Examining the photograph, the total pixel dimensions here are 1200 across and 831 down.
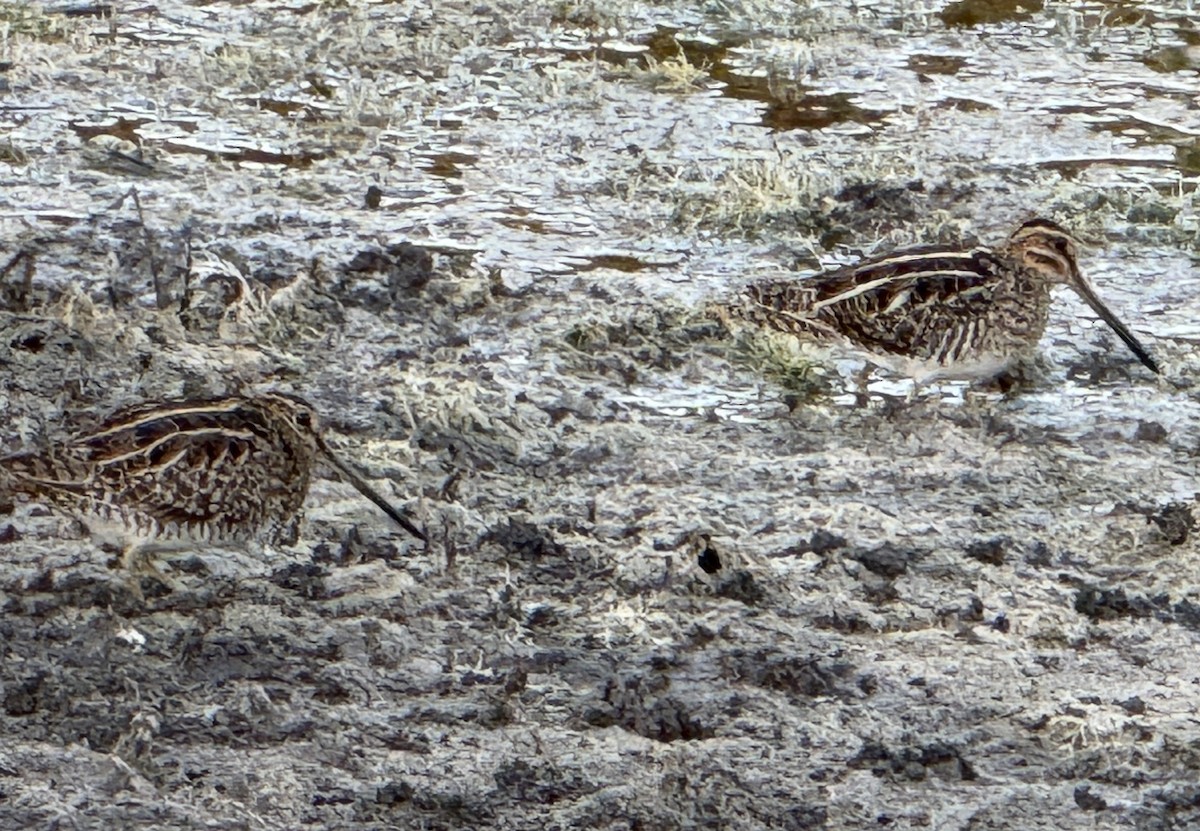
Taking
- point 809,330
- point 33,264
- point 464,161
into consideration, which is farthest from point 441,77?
point 809,330

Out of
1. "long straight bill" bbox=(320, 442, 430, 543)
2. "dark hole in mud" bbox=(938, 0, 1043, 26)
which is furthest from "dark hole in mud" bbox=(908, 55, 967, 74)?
"long straight bill" bbox=(320, 442, 430, 543)

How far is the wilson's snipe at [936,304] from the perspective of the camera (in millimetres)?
6277

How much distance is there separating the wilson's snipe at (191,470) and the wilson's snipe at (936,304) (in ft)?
5.26

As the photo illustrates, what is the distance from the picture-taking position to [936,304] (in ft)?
20.6

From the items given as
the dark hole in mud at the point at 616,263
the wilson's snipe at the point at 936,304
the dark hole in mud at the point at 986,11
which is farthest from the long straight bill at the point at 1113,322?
the dark hole in mud at the point at 986,11

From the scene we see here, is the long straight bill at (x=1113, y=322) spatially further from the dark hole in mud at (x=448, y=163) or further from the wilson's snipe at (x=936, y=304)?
the dark hole in mud at (x=448, y=163)

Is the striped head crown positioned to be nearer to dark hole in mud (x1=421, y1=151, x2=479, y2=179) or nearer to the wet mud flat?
the wet mud flat

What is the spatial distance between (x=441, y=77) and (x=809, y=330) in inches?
130

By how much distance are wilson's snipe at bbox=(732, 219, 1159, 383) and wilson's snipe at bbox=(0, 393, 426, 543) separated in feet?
5.26

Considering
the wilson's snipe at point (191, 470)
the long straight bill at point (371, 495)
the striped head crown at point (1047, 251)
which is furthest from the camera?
the striped head crown at point (1047, 251)

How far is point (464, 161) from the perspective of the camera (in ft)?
26.9

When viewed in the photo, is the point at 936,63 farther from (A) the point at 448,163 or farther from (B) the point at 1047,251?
(B) the point at 1047,251

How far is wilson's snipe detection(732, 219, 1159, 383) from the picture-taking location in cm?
628

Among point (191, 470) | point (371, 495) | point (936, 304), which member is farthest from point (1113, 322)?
point (191, 470)
